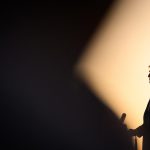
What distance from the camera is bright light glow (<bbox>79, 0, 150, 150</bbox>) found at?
2.14 meters

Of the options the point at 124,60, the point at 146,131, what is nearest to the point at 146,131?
the point at 146,131

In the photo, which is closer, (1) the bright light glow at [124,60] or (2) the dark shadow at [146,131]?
(2) the dark shadow at [146,131]

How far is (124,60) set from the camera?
2.23m

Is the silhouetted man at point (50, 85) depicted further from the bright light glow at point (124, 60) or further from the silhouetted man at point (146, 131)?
the silhouetted man at point (146, 131)

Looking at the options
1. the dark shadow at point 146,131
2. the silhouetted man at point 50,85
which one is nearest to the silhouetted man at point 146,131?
the dark shadow at point 146,131

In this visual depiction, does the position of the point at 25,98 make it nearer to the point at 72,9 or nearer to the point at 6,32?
the point at 6,32

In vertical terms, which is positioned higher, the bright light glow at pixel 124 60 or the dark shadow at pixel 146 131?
the bright light glow at pixel 124 60

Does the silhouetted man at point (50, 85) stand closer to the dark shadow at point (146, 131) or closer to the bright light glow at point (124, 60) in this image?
the bright light glow at point (124, 60)

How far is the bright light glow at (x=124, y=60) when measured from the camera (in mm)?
2139

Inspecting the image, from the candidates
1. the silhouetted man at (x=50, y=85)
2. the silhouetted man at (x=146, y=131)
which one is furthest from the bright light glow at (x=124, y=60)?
the silhouetted man at (x=146, y=131)

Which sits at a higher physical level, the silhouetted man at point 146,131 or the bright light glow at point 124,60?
the bright light glow at point 124,60

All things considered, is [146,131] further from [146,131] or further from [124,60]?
[124,60]

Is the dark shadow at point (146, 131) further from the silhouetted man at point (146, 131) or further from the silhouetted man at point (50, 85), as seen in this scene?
the silhouetted man at point (50, 85)

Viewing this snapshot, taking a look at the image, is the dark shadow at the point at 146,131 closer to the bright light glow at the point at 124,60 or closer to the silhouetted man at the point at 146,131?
the silhouetted man at the point at 146,131
